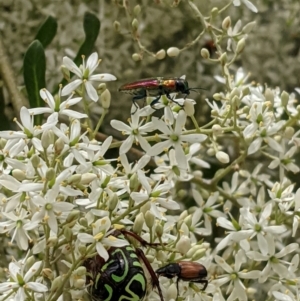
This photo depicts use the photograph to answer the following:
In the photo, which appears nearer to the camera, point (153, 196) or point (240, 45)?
point (153, 196)

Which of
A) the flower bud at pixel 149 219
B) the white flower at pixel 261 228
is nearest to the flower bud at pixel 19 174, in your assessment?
the flower bud at pixel 149 219

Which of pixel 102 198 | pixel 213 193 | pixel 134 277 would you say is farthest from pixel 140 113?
pixel 213 193

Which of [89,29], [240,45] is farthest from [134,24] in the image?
[240,45]

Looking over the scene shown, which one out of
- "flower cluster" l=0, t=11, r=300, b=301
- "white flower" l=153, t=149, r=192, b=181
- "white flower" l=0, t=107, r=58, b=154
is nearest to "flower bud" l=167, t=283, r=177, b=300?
"flower cluster" l=0, t=11, r=300, b=301

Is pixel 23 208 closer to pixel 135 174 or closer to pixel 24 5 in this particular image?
pixel 135 174

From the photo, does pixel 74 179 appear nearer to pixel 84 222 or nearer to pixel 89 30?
pixel 84 222
